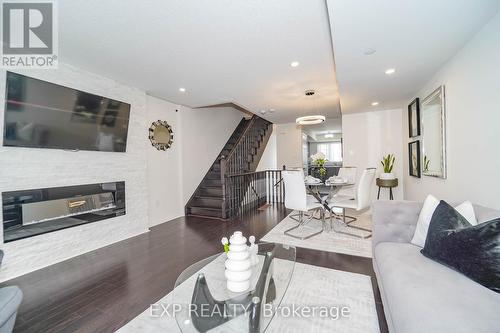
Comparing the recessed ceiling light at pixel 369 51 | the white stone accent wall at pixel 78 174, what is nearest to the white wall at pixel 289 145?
the white stone accent wall at pixel 78 174

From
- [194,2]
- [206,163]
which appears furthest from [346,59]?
[206,163]

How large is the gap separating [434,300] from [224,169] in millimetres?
3925

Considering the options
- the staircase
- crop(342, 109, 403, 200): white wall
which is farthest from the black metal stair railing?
crop(342, 109, 403, 200): white wall

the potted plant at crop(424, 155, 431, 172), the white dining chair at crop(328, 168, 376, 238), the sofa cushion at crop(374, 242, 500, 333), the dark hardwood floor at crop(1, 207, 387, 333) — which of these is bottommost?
the dark hardwood floor at crop(1, 207, 387, 333)

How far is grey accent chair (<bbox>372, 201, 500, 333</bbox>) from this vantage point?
94 cm

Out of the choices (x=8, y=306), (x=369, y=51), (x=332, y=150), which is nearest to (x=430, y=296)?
(x=8, y=306)

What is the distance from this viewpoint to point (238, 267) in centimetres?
139

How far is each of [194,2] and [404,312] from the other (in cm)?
251

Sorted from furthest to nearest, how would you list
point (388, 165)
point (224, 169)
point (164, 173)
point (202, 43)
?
point (388, 165)
point (224, 169)
point (164, 173)
point (202, 43)

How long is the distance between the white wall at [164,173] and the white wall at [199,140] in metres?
0.14

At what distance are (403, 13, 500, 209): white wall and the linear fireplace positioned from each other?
15.0 ft

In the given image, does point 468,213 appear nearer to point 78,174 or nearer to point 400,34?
point 400,34

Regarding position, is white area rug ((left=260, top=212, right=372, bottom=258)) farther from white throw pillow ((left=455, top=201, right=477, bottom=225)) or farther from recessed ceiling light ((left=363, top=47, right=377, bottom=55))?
recessed ceiling light ((left=363, top=47, right=377, bottom=55))

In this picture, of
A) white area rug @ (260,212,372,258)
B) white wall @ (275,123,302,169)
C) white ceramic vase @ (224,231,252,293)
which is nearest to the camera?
white ceramic vase @ (224,231,252,293)
